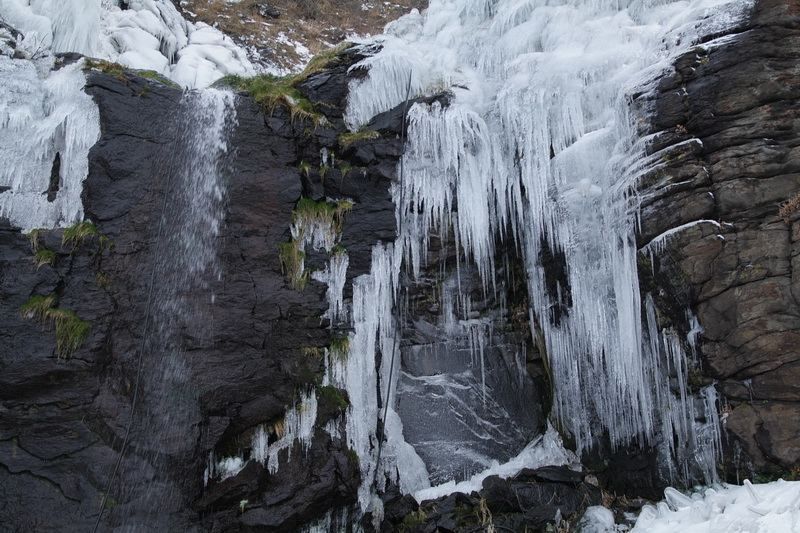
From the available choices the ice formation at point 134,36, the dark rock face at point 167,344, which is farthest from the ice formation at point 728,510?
the ice formation at point 134,36

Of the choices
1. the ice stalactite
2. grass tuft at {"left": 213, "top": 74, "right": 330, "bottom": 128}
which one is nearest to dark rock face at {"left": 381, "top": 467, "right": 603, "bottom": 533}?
grass tuft at {"left": 213, "top": 74, "right": 330, "bottom": 128}

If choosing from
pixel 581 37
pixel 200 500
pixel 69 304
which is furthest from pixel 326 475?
pixel 581 37

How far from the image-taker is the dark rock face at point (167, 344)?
17.5 ft

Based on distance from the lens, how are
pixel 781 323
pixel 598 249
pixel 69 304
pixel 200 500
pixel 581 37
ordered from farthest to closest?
1. pixel 581 37
2. pixel 598 249
3. pixel 69 304
4. pixel 200 500
5. pixel 781 323

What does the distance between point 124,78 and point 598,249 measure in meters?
6.89

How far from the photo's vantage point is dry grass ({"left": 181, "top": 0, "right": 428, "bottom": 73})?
527 inches

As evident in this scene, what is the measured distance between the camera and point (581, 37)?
7.91 meters

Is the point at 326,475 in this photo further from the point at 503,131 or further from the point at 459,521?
the point at 503,131

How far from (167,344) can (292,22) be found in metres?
12.5

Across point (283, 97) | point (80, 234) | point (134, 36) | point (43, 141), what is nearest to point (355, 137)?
point (283, 97)

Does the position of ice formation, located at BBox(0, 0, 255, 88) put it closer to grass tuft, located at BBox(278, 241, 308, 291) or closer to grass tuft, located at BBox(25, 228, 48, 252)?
grass tuft, located at BBox(25, 228, 48, 252)

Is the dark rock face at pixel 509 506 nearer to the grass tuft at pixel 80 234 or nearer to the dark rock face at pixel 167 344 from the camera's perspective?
the dark rock face at pixel 167 344

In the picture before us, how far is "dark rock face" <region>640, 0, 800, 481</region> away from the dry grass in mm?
10101

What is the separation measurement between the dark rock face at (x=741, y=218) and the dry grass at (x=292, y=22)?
10101 millimetres
